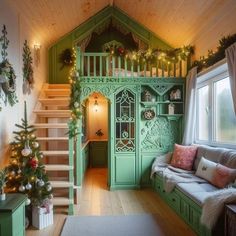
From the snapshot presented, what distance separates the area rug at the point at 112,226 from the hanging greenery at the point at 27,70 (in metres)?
2.63

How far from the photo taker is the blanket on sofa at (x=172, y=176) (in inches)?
157

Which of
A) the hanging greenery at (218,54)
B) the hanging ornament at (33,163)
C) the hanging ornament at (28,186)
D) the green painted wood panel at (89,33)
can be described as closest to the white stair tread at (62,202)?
the hanging ornament at (28,186)

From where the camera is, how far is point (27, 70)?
4.98 m

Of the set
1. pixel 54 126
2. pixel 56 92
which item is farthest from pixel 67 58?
pixel 54 126

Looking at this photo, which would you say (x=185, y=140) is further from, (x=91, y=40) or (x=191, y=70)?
(x=91, y=40)

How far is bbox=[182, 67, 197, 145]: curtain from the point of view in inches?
200

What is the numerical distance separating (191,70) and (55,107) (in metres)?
3.24

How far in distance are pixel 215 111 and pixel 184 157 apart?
105 cm

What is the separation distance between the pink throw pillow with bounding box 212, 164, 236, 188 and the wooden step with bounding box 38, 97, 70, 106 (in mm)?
3473

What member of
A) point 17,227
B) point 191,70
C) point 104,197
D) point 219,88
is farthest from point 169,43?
point 17,227

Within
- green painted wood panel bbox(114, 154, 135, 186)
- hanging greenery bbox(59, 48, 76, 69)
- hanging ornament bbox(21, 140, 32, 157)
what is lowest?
green painted wood panel bbox(114, 154, 135, 186)

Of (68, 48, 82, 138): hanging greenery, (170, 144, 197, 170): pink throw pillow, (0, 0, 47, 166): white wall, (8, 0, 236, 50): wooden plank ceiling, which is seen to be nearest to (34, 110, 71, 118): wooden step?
(0, 0, 47, 166): white wall

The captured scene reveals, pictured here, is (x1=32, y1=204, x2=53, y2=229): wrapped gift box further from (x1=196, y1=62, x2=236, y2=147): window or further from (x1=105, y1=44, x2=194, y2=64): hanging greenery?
(x1=105, y1=44, x2=194, y2=64): hanging greenery

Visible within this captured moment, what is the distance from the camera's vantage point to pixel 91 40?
7.09 m
